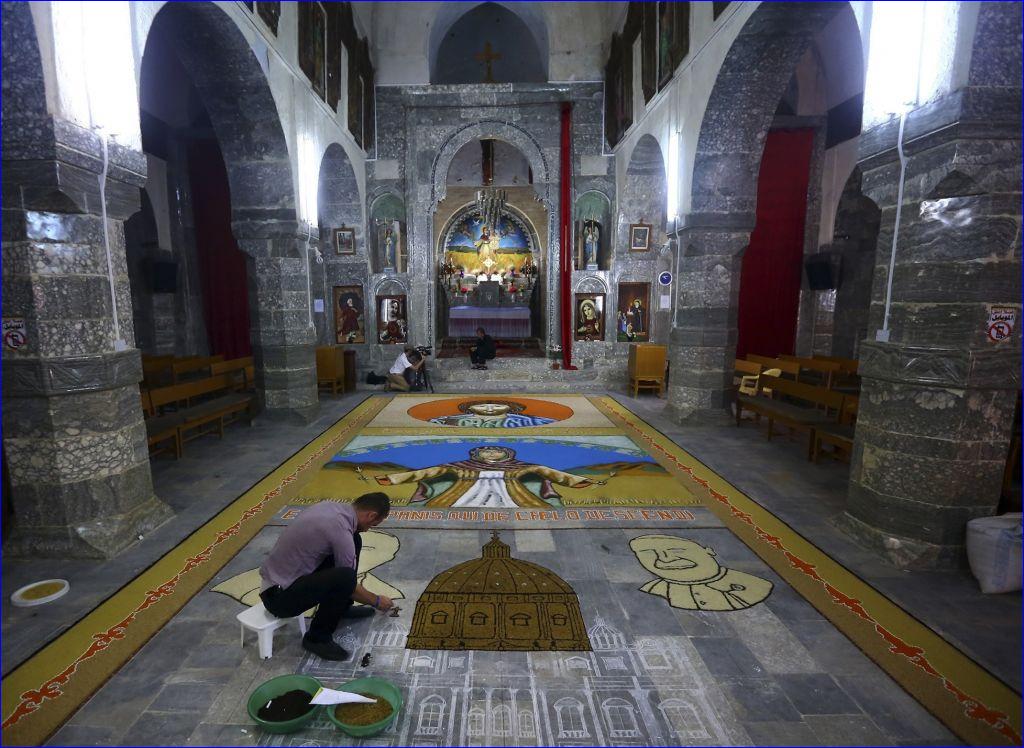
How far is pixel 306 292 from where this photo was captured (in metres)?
8.62

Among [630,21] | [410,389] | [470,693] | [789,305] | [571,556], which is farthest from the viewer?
[789,305]

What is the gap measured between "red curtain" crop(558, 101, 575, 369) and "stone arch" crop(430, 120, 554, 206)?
1.35 ft

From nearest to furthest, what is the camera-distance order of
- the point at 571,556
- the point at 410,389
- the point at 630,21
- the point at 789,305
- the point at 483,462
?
1. the point at 571,556
2. the point at 483,462
3. the point at 630,21
4. the point at 410,389
5. the point at 789,305

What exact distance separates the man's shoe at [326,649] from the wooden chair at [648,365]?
29.3 ft

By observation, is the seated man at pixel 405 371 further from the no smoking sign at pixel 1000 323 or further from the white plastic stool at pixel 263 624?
the no smoking sign at pixel 1000 323

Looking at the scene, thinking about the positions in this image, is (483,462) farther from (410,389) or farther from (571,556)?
(410,389)

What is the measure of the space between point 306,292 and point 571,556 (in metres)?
6.48

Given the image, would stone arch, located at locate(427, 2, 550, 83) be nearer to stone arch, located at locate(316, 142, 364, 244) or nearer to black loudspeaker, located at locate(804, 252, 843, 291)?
stone arch, located at locate(316, 142, 364, 244)

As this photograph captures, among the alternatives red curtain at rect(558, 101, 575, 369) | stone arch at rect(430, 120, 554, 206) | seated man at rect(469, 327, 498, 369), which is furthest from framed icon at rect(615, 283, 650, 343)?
seated man at rect(469, 327, 498, 369)

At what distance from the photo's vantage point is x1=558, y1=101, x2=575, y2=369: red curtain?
13031 mm

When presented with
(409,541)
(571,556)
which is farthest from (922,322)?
(409,541)

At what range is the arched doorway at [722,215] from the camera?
7039 millimetres

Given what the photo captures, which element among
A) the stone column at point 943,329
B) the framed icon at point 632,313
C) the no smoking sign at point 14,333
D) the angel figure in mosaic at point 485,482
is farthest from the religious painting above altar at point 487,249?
the no smoking sign at point 14,333

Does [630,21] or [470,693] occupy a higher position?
[630,21]
